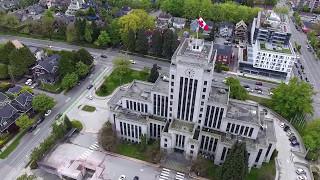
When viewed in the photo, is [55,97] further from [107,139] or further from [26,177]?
[26,177]

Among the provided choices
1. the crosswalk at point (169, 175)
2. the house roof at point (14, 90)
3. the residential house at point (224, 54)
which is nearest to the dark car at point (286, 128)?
the crosswalk at point (169, 175)

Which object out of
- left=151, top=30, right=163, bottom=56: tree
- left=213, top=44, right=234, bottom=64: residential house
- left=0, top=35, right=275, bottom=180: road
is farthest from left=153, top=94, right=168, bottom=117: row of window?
left=213, top=44, right=234, bottom=64: residential house

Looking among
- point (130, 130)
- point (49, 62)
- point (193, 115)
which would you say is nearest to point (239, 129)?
point (193, 115)

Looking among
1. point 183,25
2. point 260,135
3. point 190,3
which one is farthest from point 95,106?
point 190,3

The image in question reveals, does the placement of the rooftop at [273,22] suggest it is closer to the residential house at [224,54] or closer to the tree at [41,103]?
the residential house at [224,54]

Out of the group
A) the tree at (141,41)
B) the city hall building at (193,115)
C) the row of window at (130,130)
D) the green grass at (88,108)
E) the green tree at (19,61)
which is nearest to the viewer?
the city hall building at (193,115)

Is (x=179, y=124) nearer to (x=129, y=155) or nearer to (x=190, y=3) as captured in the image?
(x=129, y=155)
